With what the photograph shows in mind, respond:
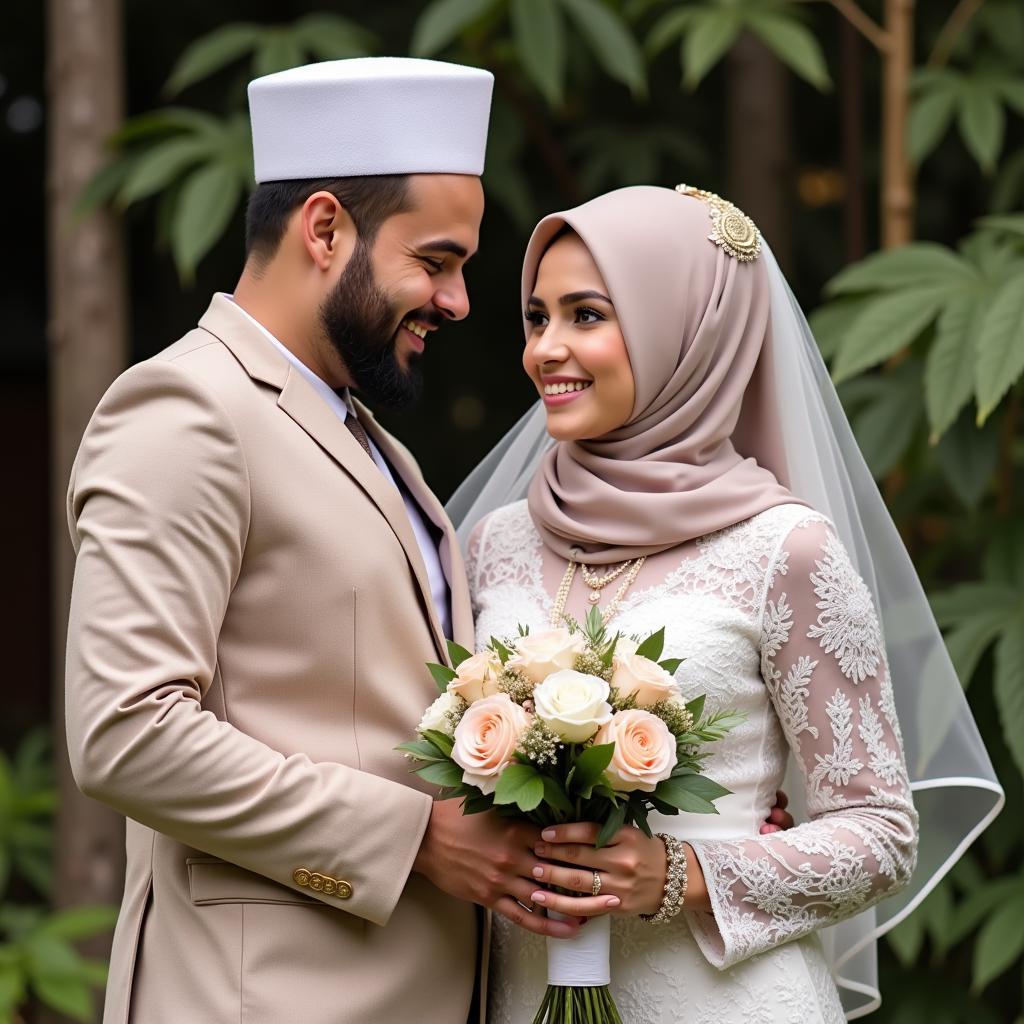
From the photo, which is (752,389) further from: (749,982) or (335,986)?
(335,986)

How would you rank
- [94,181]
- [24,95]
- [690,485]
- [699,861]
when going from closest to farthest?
[699,861] < [690,485] < [94,181] < [24,95]

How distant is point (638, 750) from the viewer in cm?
227

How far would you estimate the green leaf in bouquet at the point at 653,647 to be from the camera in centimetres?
244

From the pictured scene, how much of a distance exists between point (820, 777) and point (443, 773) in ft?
2.33

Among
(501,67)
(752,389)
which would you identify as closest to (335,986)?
(752,389)

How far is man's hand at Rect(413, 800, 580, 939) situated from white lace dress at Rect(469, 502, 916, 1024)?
0.96 ft

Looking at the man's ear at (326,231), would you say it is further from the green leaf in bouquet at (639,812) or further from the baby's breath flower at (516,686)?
the green leaf in bouquet at (639,812)

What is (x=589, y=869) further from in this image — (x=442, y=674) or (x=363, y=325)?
(x=363, y=325)

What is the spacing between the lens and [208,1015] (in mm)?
2426

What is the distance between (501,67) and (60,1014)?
9.10 ft

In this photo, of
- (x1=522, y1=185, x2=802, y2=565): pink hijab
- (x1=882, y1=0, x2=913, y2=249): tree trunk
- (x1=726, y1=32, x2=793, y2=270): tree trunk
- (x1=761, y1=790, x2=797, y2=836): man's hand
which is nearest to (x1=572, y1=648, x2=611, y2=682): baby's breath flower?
(x1=522, y1=185, x2=802, y2=565): pink hijab

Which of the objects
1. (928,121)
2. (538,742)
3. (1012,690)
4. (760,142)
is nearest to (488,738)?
(538,742)

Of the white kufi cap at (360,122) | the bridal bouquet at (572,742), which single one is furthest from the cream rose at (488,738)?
the white kufi cap at (360,122)

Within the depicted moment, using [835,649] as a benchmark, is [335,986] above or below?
below
